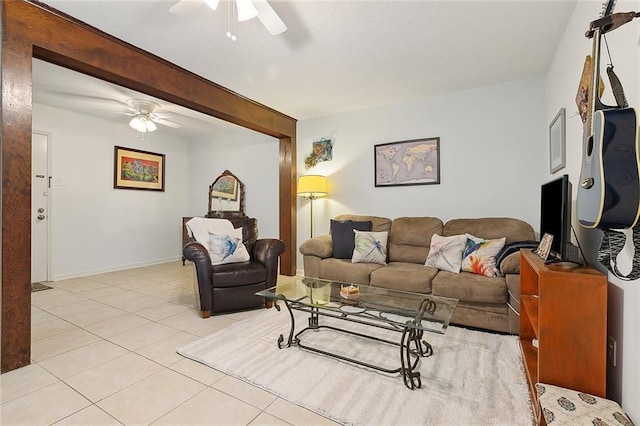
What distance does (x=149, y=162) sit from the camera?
5.42 meters

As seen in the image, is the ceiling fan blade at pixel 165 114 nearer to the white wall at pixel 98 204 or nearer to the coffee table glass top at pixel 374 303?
the white wall at pixel 98 204

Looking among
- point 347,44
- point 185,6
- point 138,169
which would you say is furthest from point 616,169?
point 138,169

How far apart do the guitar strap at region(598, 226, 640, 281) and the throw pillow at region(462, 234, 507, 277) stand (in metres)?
1.40

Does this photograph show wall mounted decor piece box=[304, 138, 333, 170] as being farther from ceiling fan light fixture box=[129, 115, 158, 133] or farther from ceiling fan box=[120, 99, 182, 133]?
ceiling fan light fixture box=[129, 115, 158, 133]

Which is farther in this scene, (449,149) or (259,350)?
(449,149)

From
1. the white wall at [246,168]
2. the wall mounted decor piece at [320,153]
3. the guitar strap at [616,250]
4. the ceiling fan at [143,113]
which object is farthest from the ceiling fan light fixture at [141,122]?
the guitar strap at [616,250]

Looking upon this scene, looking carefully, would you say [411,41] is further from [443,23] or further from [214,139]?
[214,139]

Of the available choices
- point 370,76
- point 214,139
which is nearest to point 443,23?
point 370,76

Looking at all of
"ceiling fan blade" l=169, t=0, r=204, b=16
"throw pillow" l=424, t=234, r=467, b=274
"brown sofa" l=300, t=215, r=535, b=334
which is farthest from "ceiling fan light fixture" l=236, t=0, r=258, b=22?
"throw pillow" l=424, t=234, r=467, b=274

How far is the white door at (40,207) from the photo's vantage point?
4047 millimetres

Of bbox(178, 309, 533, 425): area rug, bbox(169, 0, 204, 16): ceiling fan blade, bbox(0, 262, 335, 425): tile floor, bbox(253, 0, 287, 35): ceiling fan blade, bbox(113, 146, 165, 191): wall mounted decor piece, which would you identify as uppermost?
bbox(169, 0, 204, 16): ceiling fan blade

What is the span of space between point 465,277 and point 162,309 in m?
2.92

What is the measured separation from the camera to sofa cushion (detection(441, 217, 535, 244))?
2.93 meters

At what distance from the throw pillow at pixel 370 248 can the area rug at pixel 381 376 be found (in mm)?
909
